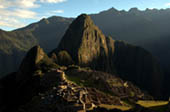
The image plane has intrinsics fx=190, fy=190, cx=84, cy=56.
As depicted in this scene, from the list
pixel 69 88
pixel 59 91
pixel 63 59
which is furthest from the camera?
pixel 63 59

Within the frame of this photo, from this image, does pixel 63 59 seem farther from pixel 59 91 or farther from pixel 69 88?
pixel 59 91

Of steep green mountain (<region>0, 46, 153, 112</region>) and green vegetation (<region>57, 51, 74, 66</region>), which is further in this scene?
green vegetation (<region>57, 51, 74, 66</region>)

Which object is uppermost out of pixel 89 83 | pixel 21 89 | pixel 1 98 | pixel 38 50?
pixel 38 50

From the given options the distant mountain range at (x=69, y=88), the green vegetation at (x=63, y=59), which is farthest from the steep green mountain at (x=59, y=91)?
the green vegetation at (x=63, y=59)

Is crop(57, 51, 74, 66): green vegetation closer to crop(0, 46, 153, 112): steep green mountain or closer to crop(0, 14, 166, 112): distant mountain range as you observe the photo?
crop(0, 14, 166, 112): distant mountain range

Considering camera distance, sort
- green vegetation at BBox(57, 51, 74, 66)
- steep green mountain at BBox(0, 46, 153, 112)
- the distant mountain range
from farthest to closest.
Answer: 1. green vegetation at BBox(57, 51, 74, 66)
2. the distant mountain range
3. steep green mountain at BBox(0, 46, 153, 112)

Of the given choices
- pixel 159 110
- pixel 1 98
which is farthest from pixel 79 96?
pixel 1 98

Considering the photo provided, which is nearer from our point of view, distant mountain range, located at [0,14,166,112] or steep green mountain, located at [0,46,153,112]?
steep green mountain, located at [0,46,153,112]

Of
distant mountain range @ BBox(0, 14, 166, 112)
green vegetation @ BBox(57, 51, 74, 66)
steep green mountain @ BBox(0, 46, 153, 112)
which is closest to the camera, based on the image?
steep green mountain @ BBox(0, 46, 153, 112)

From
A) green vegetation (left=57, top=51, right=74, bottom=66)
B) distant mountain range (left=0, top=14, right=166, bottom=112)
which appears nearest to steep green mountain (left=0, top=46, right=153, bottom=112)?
distant mountain range (left=0, top=14, right=166, bottom=112)

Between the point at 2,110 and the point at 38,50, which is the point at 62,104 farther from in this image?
the point at 38,50

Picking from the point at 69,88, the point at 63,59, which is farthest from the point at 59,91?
the point at 63,59
